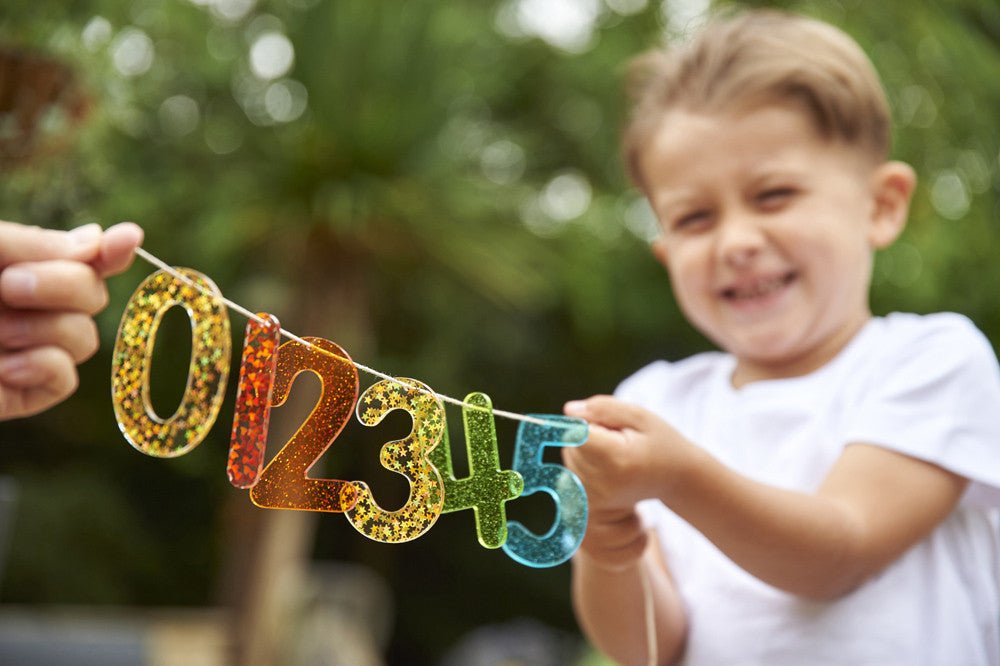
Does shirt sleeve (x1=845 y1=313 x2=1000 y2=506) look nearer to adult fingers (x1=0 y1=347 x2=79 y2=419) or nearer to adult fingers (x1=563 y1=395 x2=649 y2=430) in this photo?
adult fingers (x1=563 y1=395 x2=649 y2=430)

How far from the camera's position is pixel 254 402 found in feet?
1.97

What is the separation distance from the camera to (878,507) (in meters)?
0.71

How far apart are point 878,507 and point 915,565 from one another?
0.09 metres

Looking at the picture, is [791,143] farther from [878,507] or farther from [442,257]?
[442,257]

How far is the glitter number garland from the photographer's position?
61cm

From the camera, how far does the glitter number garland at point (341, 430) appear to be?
0.61 m

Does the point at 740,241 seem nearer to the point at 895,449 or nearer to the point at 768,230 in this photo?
the point at 768,230

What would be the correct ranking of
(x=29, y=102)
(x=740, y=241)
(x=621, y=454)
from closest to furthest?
(x=621, y=454) < (x=740, y=241) < (x=29, y=102)

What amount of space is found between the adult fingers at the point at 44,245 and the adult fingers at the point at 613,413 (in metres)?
0.37

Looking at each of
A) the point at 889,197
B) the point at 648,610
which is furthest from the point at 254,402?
the point at 889,197

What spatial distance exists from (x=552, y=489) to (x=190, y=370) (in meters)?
0.25

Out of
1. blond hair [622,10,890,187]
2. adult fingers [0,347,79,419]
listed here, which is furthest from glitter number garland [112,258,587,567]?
blond hair [622,10,890,187]

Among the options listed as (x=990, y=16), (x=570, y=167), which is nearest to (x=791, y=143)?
(x=990, y=16)

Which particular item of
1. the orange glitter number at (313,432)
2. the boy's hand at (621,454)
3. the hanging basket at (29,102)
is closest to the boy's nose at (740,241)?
the boy's hand at (621,454)
